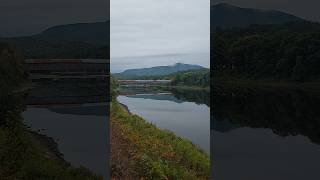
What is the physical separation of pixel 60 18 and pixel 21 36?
0.48 metres

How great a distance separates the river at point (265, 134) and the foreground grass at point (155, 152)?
0.90 meters

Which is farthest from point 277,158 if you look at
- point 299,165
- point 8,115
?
point 8,115

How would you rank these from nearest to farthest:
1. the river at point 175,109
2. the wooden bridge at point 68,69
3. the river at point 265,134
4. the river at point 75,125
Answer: the river at point 265,134 < the river at point 75,125 < the wooden bridge at point 68,69 < the river at point 175,109

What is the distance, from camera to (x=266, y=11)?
4.43 m

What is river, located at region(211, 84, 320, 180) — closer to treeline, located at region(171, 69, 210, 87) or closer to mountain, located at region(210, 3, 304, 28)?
mountain, located at region(210, 3, 304, 28)

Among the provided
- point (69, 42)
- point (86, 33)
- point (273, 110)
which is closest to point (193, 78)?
point (273, 110)

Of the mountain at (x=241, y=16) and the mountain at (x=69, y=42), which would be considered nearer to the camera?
the mountain at (x=241, y=16)

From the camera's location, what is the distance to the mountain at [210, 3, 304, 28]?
14.5ft

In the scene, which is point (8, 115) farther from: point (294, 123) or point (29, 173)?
point (294, 123)

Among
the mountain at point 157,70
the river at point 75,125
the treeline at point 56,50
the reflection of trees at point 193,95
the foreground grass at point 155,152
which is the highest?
the treeline at point 56,50

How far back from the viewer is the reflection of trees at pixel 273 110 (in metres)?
4.37

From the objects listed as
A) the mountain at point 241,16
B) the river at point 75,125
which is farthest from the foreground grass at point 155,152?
the mountain at point 241,16

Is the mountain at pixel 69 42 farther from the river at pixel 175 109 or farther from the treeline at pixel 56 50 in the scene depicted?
the river at pixel 175 109

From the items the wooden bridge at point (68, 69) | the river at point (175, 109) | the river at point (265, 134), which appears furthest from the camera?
the river at point (175, 109)
